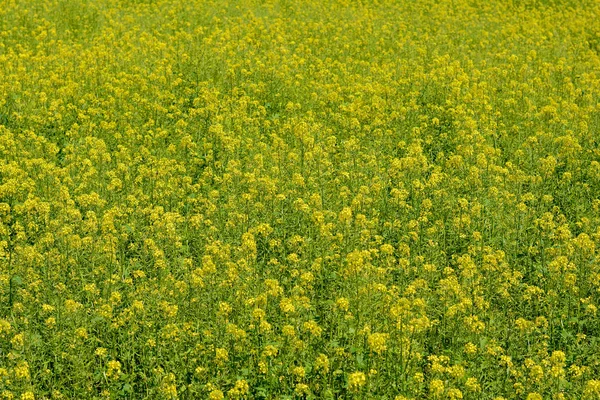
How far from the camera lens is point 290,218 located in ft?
26.9

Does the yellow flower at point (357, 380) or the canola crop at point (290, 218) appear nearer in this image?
the yellow flower at point (357, 380)

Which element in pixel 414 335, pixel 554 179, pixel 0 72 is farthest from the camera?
pixel 0 72

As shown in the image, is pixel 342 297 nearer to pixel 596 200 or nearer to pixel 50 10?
pixel 596 200

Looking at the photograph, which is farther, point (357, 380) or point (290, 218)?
point (290, 218)

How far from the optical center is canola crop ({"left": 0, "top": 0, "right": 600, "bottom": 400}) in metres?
6.04

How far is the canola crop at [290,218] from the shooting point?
19.8 ft

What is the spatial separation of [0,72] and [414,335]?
27.1 feet

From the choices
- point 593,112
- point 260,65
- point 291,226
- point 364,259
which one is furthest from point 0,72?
point 593,112

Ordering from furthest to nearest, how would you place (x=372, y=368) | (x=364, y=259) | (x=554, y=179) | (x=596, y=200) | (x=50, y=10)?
(x=50, y=10) → (x=554, y=179) → (x=596, y=200) → (x=364, y=259) → (x=372, y=368)

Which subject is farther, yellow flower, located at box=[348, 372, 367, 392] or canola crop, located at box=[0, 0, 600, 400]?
canola crop, located at box=[0, 0, 600, 400]

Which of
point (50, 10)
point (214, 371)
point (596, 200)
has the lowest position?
point (214, 371)

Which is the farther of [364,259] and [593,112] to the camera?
[593,112]

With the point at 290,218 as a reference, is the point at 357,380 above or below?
below

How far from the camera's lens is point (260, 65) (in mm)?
12609
